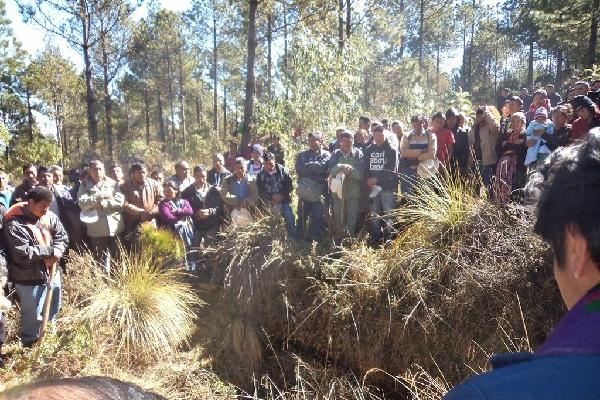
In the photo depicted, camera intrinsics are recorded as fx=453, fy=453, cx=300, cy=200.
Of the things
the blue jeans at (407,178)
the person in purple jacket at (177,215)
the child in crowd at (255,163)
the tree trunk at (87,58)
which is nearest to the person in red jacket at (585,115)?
the blue jeans at (407,178)

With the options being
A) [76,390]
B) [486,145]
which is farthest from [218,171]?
[76,390]

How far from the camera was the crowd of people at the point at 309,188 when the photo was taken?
16.0ft

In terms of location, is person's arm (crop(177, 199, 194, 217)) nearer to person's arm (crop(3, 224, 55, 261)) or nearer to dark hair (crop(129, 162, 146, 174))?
dark hair (crop(129, 162, 146, 174))

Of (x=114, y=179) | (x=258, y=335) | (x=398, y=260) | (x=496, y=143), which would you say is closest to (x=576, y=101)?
(x=496, y=143)

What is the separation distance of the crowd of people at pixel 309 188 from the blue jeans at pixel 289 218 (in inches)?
0.6

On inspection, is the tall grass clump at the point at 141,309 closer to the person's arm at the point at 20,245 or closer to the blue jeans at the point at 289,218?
the person's arm at the point at 20,245

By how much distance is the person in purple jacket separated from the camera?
225 inches

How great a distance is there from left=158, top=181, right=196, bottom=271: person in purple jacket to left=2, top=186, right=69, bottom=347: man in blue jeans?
1293 mm

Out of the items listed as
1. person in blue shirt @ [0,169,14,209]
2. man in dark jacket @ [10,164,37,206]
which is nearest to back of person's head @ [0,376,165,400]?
person in blue shirt @ [0,169,14,209]

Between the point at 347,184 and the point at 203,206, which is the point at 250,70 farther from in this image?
the point at 347,184

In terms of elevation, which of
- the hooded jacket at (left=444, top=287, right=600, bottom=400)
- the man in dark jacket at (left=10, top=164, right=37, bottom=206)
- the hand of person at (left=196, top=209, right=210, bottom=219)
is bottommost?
the hand of person at (left=196, top=209, right=210, bottom=219)

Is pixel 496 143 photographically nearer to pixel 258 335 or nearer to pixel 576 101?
pixel 576 101

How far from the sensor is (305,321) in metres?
5.17

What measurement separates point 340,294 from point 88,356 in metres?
2.66
